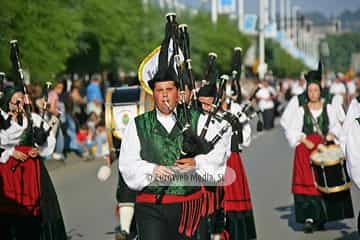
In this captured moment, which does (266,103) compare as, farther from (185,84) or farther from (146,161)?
(146,161)

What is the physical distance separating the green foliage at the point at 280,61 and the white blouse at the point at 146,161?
7420cm

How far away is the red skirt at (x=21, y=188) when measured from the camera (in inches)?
394

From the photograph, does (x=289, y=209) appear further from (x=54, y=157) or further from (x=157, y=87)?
(x=54, y=157)

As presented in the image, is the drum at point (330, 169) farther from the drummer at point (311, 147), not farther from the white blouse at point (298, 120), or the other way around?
the white blouse at point (298, 120)

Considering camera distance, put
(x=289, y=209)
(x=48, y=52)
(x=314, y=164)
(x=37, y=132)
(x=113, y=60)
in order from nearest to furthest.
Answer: (x=37, y=132)
(x=314, y=164)
(x=289, y=209)
(x=48, y=52)
(x=113, y=60)

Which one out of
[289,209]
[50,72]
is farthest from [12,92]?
[50,72]

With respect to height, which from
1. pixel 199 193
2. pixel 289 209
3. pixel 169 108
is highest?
pixel 169 108

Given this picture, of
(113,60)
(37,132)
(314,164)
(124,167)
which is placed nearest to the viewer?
(124,167)

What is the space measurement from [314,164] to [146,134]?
4846 millimetres

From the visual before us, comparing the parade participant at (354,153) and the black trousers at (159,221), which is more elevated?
the parade participant at (354,153)

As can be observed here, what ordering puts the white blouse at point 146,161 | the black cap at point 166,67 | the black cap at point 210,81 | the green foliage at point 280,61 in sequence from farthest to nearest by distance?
the green foliage at point 280,61
the black cap at point 210,81
the black cap at point 166,67
the white blouse at point 146,161

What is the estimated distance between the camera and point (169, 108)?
7.34m

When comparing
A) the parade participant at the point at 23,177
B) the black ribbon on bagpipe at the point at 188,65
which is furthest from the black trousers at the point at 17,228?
the black ribbon on bagpipe at the point at 188,65

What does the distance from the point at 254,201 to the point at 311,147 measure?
9.43ft
